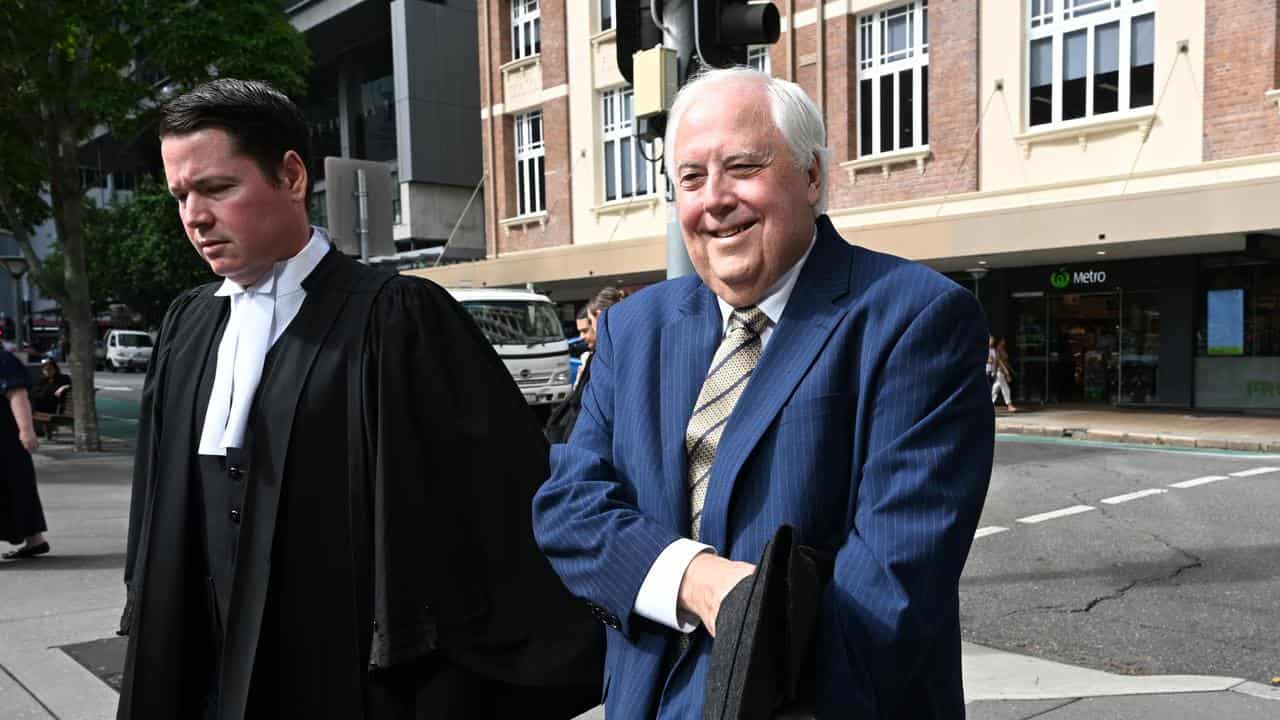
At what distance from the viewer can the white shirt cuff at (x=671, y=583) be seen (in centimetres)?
154

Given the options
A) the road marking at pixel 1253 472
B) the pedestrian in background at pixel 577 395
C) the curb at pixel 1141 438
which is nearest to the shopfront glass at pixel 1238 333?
the curb at pixel 1141 438

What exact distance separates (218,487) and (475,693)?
0.70 m

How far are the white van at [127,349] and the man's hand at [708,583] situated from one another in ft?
159

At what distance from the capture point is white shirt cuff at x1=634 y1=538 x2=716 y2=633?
154 cm

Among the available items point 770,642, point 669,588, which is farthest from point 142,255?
point 770,642

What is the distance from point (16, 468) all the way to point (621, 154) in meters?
18.7

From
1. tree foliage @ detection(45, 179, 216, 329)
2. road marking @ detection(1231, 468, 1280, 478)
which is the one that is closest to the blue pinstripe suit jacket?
road marking @ detection(1231, 468, 1280, 478)

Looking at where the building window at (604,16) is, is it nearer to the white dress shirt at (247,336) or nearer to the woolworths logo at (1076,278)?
the woolworths logo at (1076,278)

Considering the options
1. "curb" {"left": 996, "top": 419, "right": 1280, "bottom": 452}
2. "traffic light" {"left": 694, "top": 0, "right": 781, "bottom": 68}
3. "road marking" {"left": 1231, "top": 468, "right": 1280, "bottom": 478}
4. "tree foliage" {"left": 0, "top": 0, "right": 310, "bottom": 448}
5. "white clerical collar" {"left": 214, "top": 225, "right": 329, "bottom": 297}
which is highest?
"tree foliage" {"left": 0, "top": 0, "right": 310, "bottom": 448}

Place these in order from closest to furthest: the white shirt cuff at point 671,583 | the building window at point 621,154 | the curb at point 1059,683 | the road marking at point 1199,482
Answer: the white shirt cuff at point 671,583, the curb at point 1059,683, the road marking at point 1199,482, the building window at point 621,154

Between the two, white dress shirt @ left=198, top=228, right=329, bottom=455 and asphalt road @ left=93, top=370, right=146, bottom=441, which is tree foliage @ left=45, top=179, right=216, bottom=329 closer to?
asphalt road @ left=93, top=370, right=146, bottom=441

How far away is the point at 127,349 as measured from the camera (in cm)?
4566

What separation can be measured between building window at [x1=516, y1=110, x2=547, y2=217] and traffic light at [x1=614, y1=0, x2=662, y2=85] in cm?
2150

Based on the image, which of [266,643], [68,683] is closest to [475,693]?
[266,643]
